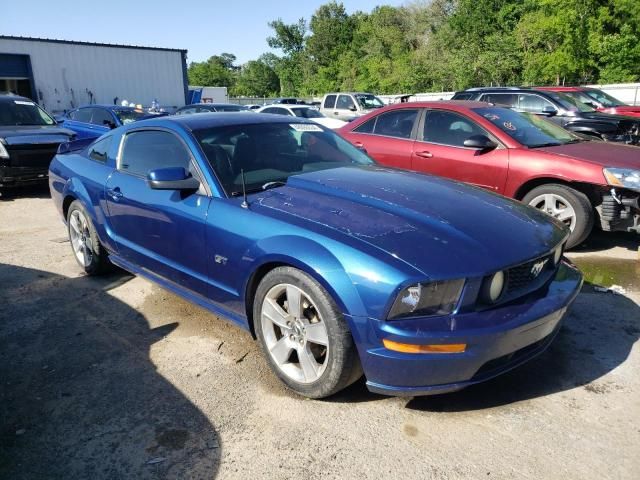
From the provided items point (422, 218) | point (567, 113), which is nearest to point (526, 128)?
point (422, 218)

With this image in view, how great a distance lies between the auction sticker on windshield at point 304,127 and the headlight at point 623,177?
2.89 m

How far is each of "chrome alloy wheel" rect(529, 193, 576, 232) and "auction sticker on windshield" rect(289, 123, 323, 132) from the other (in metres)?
2.59

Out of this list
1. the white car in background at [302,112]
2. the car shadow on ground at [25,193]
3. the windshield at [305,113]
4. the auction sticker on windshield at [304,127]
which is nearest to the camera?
the auction sticker on windshield at [304,127]

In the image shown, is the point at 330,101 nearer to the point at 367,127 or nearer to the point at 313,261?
the point at 367,127

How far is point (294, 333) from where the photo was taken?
2795 millimetres

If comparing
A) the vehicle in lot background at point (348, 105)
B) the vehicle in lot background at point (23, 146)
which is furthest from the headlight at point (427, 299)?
the vehicle in lot background at point (348, 105)

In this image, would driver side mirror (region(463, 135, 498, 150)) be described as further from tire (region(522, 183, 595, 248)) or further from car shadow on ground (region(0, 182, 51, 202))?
car shadow on ground (region(0, 182, 51, 202))

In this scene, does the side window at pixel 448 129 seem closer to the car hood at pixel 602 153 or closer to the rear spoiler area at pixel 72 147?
the car hood at pixel 602 153

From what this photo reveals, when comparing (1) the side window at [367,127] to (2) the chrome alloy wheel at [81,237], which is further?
(1) the side window at [367,127]

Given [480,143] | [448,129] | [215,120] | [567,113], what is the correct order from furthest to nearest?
1. [567,113]
2. [448,129]
3. [480,143]
4. [215,120]

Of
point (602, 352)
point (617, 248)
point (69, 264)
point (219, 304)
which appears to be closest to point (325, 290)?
point (219, 304)

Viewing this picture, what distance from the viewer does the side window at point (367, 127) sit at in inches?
271

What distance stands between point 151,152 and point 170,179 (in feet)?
2.79

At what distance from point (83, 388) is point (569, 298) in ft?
9.44
